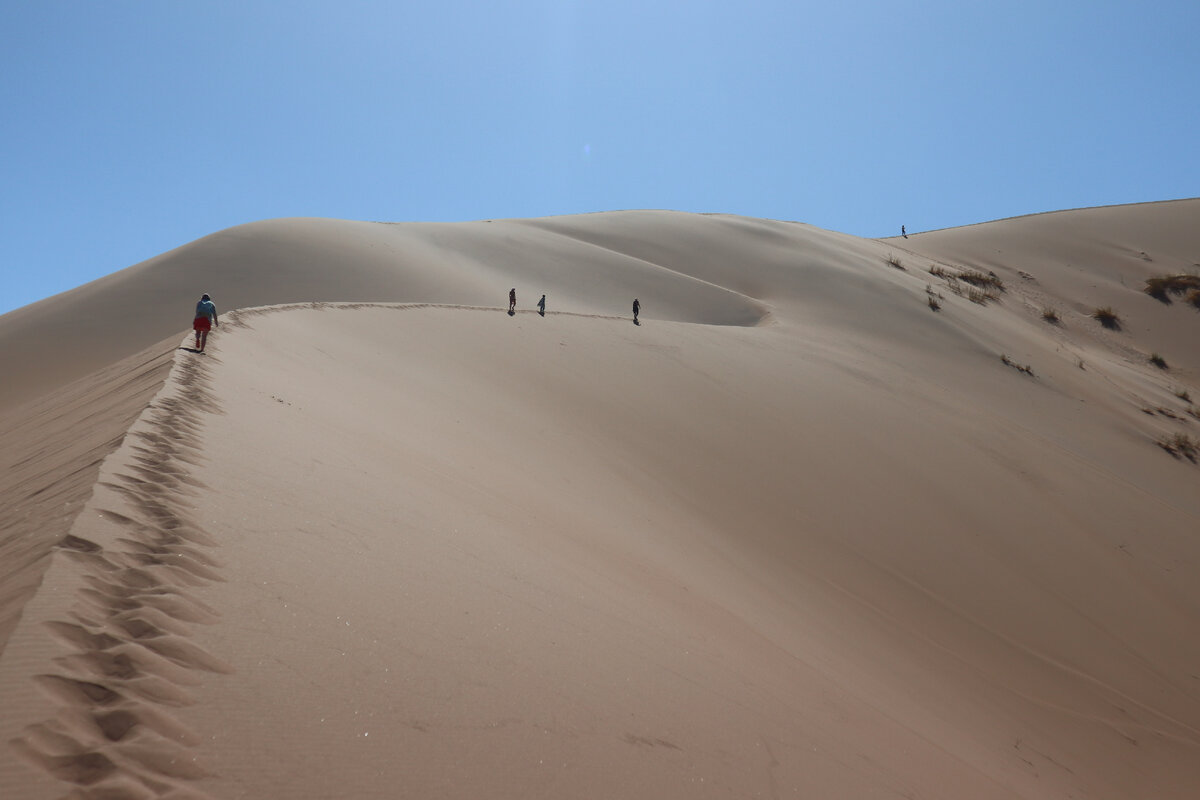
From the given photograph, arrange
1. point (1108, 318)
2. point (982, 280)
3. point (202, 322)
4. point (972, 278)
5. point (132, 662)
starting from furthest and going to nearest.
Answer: point (972, 278), point (982, 280), point (1108, 318), point (202, 322), point (132, 662)

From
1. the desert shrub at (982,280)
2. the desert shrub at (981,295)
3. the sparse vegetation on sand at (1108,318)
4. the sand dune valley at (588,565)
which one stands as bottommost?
the sand dune valley at (588,565)

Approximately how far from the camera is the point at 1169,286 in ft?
94.7

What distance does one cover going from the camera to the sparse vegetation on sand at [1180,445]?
15148mm

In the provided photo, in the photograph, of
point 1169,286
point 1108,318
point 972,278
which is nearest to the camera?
point 1108,318

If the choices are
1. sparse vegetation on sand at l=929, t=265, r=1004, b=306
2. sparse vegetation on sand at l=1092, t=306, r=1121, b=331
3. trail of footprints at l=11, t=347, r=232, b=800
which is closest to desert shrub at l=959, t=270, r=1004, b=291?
sparse vegetation on sand at l=929, t=265, r=1004, b=306

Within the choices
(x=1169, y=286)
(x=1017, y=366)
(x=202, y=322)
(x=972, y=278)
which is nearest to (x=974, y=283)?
(x=972, y=278)

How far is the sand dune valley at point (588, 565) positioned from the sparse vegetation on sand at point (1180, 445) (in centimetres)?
13

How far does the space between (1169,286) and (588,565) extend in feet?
105

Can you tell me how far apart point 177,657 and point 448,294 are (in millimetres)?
19251

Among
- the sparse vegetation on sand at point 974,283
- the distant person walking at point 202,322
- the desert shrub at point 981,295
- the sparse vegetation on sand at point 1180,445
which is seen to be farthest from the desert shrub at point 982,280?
the distant person walking at point 202,322

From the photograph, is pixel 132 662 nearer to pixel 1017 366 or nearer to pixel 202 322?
pixel 202 322

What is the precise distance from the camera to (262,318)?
1197 centimetres

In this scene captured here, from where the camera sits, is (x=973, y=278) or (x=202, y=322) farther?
(x=973, y=278)

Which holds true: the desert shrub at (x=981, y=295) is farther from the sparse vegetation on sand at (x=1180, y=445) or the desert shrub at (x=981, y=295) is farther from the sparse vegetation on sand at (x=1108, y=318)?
the sparse vegetation on sand at (x=1180, y=445)
